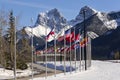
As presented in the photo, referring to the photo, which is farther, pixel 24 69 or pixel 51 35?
pixel 24 69

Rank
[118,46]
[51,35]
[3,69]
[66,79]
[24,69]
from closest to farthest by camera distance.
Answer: [66,79], [51,35], [3,69], [24,69], [118,46]

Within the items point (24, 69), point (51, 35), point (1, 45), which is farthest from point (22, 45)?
point (51, 35)

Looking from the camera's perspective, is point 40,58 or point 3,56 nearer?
point 3,56

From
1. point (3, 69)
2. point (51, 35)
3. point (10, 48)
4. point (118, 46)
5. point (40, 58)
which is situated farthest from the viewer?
point (118, 46)

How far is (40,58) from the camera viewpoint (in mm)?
120750

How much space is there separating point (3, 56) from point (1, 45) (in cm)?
165

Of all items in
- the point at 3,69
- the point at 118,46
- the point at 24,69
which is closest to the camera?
the point at 3,69

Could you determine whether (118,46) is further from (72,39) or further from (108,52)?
(72,39)

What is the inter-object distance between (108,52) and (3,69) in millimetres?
139429

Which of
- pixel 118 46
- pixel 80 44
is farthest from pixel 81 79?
pixel 118 46

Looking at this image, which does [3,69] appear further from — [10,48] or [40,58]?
[40,58]

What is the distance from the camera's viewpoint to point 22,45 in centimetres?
6159

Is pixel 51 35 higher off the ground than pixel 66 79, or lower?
higher

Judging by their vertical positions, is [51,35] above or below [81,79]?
above
